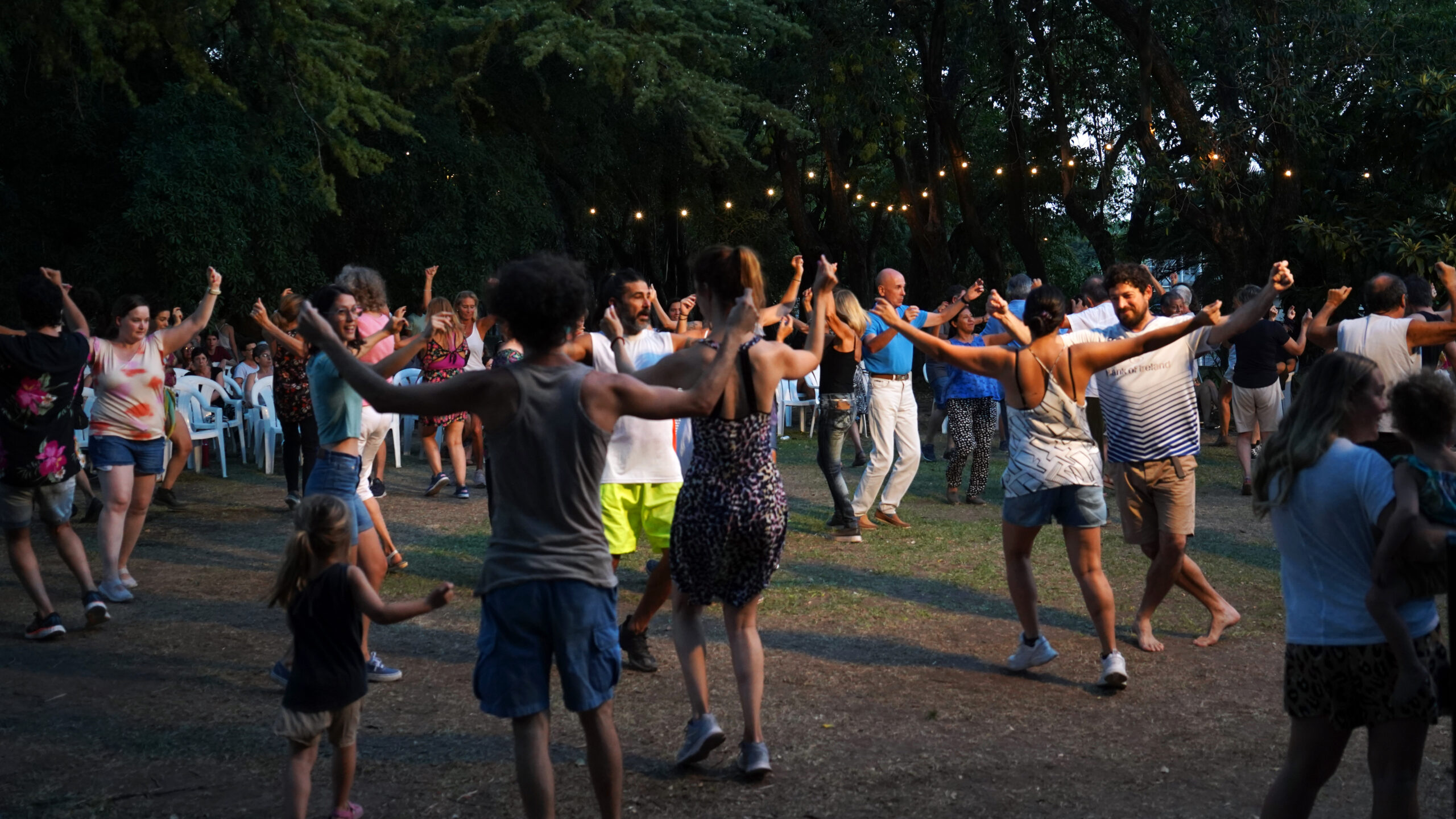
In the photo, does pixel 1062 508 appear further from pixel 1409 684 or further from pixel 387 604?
pixel 387 604

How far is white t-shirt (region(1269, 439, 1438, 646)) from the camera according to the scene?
3.24m

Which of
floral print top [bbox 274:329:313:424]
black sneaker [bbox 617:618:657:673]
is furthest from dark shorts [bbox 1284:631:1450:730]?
floral print top [bbox 274:329:313:424]

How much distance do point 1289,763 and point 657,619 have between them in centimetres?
432

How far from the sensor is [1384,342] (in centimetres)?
745

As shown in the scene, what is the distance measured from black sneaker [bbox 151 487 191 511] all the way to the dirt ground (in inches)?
112

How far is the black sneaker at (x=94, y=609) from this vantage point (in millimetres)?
6820

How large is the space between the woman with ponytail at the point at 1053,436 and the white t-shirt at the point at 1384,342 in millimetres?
2626

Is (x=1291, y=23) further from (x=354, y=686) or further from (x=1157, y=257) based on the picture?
→ (x=354, y=686)

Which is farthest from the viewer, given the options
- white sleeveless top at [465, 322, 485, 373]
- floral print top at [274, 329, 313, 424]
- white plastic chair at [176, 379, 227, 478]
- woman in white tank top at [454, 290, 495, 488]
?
white plastic chair at [176, 379, 227, 478]

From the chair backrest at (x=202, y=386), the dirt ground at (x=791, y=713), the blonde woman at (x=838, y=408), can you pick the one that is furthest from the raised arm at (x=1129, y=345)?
the chair backrest at (x=202, y=386)

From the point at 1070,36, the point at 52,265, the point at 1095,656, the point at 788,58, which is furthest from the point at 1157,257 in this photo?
the point at 1095,656

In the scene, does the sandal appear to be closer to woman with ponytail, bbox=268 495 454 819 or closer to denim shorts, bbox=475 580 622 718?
woman with ponytail, bbox=268 495 454 819

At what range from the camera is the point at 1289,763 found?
3359mm

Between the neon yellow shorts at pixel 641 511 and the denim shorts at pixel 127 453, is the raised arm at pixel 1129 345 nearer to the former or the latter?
the neon yellow shorts at pixel 641 511
